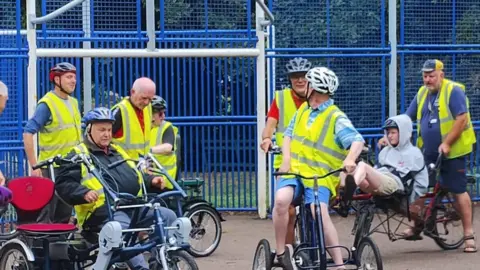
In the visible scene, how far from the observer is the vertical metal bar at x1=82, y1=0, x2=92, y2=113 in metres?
13.4

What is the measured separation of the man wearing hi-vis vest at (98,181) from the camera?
879 cm

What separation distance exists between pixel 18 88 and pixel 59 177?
4.00 meters

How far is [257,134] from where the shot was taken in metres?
13.9

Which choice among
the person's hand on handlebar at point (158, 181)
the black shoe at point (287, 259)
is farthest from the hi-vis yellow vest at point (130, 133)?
the black shoe at point (287, 259)

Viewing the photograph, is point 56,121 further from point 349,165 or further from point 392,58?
point 392,58

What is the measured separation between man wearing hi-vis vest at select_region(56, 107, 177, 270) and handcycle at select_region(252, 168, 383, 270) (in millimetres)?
1001

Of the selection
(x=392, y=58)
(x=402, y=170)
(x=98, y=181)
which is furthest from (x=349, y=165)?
(x=392, y=58)

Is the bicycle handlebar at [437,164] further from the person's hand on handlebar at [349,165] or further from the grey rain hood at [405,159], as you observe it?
the person's hand on handlebar at [349,165]

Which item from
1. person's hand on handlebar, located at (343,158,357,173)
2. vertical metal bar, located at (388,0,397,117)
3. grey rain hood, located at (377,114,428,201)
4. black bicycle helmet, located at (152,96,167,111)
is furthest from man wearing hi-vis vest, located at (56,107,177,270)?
vertical metal bar, located at (388,0,397,117)

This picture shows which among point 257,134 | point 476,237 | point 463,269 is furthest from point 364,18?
point 463,269

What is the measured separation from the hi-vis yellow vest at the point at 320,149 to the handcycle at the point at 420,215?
59.5 inches

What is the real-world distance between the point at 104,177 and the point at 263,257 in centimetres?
160

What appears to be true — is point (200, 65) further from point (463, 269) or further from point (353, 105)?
point (463, 269)

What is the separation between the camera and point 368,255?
29.9ft
